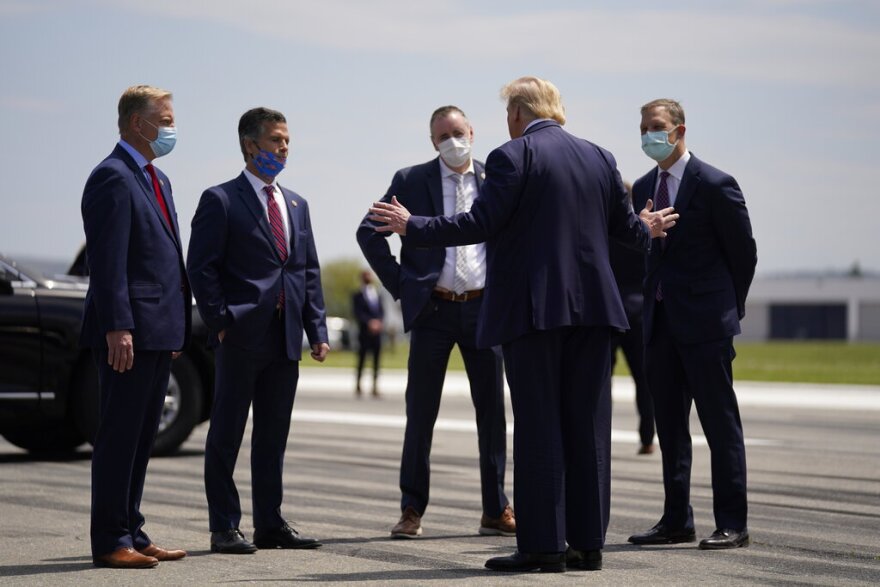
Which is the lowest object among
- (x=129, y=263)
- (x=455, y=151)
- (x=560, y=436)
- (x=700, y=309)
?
(x=560, y=436)

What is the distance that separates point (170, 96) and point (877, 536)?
431 centimetres

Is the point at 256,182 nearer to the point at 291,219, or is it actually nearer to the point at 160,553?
the point at 291,219

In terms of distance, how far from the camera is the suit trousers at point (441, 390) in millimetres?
7797

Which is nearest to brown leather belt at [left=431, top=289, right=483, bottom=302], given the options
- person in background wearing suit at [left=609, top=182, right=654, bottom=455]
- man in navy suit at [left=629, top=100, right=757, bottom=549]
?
man in navy suit at [left=629, top=100, right=757, bottom=549]

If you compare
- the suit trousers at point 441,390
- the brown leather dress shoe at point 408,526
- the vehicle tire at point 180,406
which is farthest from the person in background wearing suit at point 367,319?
the brown leather dress shoe at point 408,526

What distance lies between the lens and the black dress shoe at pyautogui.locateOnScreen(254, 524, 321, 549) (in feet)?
23.5

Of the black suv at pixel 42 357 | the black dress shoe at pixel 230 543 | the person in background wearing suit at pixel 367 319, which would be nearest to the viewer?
the black dress shoe at pixel 230 543

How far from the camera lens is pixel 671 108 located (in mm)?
7621

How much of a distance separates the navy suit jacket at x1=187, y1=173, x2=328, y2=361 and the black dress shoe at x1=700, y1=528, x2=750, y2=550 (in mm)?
2189

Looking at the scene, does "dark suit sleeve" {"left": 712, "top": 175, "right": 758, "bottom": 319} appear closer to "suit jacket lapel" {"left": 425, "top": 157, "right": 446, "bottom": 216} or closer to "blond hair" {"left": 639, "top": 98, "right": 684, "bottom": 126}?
"blond hair" {"left": 639, "top": 98, "right": 684, "bottom": 126}

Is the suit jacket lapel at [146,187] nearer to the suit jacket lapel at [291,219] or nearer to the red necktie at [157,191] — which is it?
the red necktie at [157,191]

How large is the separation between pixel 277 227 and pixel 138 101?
3.24 ft

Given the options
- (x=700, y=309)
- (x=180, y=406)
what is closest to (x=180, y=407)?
(x=180, y=406)

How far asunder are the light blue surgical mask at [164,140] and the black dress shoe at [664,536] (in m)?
3.06
